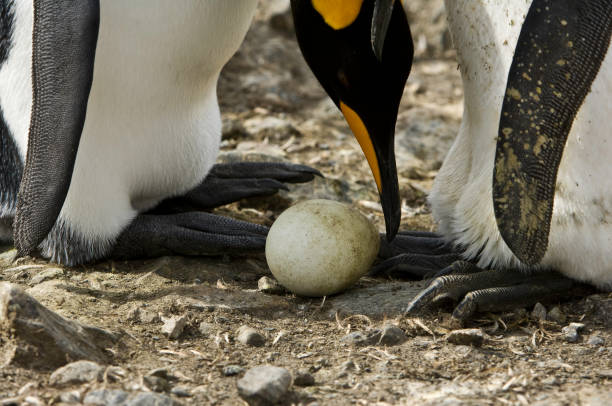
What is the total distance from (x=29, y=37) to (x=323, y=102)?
2.16 meters

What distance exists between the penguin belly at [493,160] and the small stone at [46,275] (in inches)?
43.3

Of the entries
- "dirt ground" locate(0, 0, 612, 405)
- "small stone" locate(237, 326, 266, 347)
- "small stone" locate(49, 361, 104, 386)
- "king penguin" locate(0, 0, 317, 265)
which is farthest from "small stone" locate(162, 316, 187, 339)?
"king penguin" locate(0, 0, 317, 265)

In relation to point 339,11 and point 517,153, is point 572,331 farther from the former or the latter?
point 339,11

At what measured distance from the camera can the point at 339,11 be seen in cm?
195

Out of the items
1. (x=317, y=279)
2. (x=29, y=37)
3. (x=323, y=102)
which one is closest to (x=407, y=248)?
(x=317, y=279)

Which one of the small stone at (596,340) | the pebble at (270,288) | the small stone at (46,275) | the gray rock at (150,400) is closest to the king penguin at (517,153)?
the small stone at (596,340)

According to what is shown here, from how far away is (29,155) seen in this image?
2.05 m

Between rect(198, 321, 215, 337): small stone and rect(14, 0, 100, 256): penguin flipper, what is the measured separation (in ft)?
1.55

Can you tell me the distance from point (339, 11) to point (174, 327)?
816 millimetres

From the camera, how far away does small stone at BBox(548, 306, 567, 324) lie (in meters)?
1.99

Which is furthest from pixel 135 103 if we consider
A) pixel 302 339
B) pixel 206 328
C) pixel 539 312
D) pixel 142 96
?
pixel 539 312

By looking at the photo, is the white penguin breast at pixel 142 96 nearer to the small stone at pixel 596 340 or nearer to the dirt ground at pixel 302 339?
the dirt ground at pixel 302 339

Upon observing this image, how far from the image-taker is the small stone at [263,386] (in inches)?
58.1

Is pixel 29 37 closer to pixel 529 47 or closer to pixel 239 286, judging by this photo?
pixel 239 286
